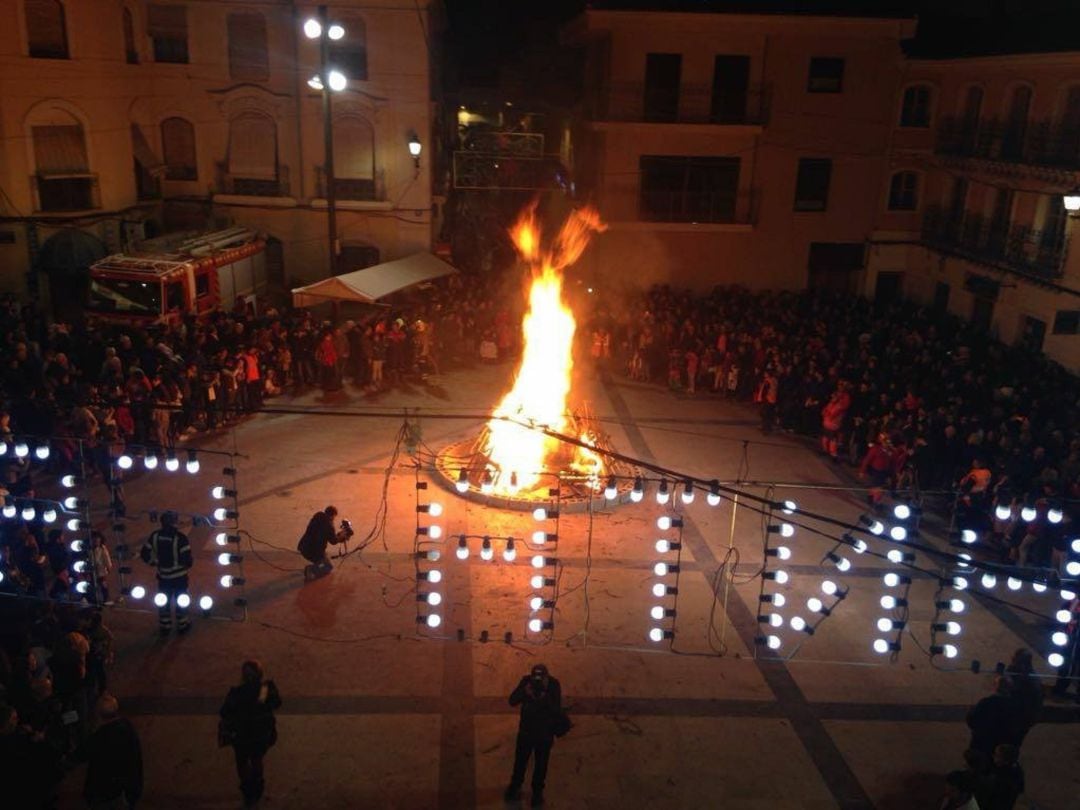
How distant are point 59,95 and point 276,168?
5826 millimetres

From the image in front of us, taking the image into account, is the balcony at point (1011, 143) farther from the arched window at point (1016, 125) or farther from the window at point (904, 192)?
the window at point (904, 192)

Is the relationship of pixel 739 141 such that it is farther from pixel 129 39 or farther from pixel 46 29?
pixel 46 29

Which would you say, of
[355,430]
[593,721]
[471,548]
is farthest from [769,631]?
[355,430]

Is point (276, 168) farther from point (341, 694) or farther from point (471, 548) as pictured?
point (341, 694)

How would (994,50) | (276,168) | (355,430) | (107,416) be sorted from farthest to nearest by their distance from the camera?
(276,168) < (994,50) < (355,430) < (107,416)

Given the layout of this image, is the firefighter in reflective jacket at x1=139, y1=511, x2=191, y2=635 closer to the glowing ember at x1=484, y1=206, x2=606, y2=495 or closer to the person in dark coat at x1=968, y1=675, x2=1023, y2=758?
the glowing ember at x1=484, y1=206, x2=606, y2=495

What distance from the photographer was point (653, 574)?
45.3 ft

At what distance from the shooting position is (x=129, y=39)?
1022 inches

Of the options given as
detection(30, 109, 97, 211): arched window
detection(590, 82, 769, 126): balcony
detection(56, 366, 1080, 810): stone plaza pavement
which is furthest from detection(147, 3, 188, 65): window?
detection(56, 366, 1080, 810): stone plaza pavement

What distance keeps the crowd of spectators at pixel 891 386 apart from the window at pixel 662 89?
5.32 meters

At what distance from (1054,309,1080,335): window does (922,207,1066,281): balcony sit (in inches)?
72.4

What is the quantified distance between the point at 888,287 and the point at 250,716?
2688 cm

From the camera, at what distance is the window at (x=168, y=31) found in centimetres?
2584

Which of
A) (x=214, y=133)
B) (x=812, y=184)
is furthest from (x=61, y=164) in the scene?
(x=812, y=184)
